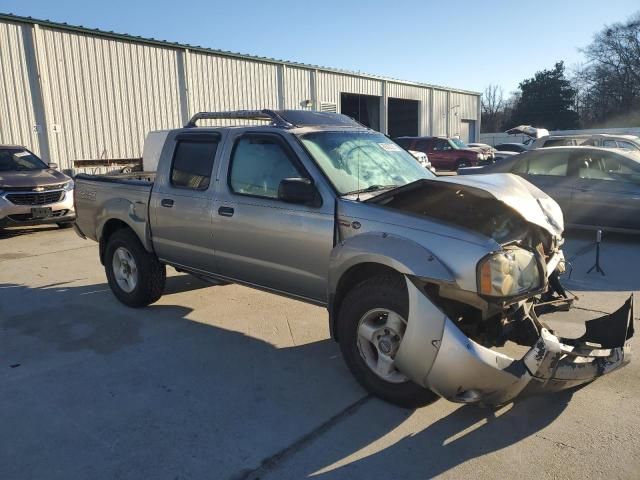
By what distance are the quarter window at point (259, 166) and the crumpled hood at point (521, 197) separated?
1.31 metres

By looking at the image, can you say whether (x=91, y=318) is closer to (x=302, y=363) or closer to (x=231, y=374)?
(x=231, y=374)

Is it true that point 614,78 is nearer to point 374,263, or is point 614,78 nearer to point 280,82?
point 280,82

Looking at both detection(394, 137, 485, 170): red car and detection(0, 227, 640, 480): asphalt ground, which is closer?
detection(0, 227, 640, 480): asphalt ground

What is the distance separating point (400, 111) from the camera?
3591 centimetres

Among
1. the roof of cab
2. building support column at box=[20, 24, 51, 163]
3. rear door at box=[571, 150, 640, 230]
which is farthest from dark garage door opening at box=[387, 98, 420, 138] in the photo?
the roof of cab

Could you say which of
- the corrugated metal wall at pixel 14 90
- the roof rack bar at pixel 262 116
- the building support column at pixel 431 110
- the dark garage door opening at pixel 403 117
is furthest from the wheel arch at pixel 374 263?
the building support column at pixel 431 110

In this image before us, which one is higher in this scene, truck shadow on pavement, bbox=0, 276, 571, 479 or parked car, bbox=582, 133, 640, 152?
parked car, bbox=582, 133, 640, 152

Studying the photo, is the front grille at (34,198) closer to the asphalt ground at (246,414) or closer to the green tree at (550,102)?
the asphalt ground at (246,414)

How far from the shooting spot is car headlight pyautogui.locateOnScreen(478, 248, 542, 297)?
2.98 meters

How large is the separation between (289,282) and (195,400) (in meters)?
1.16

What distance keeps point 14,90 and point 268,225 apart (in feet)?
47.3

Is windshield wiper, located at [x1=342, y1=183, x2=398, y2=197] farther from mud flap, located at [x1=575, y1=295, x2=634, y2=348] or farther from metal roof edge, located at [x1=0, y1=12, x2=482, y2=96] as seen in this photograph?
metal roof edge, located at [x1=0, y1=12, x2=482, y2=96]

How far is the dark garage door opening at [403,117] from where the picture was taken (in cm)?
3438

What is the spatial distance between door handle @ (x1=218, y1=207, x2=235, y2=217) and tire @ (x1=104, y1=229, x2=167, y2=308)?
133 cm
